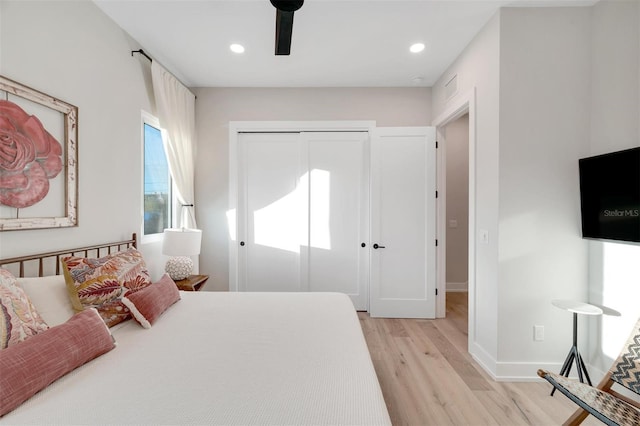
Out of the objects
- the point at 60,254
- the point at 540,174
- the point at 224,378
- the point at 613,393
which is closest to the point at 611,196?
the point at 540,174

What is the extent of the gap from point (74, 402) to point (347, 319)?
4.32 feet

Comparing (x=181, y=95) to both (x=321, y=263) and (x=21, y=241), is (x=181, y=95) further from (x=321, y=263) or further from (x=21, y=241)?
(x=321, y=263)

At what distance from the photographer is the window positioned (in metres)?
2.83

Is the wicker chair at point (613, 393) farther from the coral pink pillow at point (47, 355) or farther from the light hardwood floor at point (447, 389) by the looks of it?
the coral pink pillow at point (47, 355)

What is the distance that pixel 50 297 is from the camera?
1506mm

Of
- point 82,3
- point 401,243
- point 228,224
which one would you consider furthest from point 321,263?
point 82,3

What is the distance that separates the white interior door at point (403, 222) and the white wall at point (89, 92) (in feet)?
8.09

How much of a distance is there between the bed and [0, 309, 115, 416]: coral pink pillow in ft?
0.13

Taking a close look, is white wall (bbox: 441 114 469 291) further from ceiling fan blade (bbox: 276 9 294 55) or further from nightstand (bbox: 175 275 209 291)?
nightstand (bbox: 175 275 209 291)

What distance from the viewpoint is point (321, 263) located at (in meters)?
3.64

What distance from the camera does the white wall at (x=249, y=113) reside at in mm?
3598

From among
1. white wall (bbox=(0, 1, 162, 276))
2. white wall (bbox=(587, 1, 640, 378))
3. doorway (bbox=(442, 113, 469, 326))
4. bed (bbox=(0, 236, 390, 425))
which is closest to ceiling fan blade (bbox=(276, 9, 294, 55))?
white wall (bbox=(0, 1, 162, 276))

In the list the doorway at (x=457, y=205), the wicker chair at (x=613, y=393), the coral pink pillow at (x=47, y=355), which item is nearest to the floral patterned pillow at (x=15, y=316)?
the coral pink pillow at (x=47, y=355)

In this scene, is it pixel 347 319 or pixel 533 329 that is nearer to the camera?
pixel 347 319
